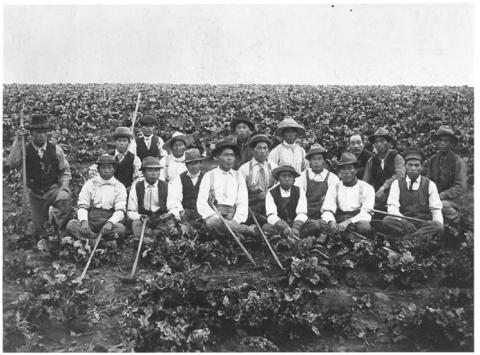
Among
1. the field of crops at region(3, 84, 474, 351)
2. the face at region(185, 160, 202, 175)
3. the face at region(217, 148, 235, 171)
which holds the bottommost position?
the field of crops at region(3, 84, 474, 351)

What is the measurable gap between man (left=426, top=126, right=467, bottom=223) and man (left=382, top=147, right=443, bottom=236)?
0.52 m

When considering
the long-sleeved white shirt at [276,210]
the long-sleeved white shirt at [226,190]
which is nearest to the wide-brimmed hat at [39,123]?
the long-sleeved white shirt at [226,190]

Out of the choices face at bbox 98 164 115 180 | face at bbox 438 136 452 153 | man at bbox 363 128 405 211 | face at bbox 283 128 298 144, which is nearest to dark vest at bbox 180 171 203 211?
face at bbox 98 164 115 180

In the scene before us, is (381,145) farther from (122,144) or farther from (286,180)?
(122,144)

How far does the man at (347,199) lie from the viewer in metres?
6.22

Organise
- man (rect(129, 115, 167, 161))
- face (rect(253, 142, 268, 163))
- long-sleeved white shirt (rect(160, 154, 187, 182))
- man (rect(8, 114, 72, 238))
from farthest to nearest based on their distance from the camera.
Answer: man (rect(129, 115, 167, 161)), long-sleeved white shirt (rect(160, 154, 187, 182)), face (rect(253, 142, 268, 163)), man (rect(8, 114, 72, 238))

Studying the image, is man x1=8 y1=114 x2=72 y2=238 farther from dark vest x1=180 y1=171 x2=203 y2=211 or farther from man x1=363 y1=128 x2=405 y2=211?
man x1=363 y1=128 x2=405 y2=211

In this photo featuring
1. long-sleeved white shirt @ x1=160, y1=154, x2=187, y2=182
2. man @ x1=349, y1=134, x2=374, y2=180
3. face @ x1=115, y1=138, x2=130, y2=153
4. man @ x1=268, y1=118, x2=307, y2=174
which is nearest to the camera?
long-sleeved white shirt @ x1=160, y1=154, x2=187, y2=182

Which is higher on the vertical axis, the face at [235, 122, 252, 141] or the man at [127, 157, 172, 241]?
the face at [235, 122, 252, 141]

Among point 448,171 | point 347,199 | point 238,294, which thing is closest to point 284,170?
point 347,199

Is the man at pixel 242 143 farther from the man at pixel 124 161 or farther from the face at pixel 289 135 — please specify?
the man at pixel 124 161

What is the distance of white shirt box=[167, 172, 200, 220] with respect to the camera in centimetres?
622

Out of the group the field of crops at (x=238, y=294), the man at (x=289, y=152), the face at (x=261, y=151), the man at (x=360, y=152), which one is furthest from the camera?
the man at (x=360, y=152)

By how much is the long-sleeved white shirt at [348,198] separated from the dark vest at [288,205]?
1.19 ft
